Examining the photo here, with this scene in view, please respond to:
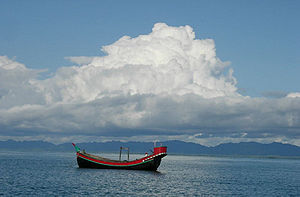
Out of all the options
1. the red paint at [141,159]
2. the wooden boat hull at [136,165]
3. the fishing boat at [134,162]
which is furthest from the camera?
the wooden boat hull at [136,165]

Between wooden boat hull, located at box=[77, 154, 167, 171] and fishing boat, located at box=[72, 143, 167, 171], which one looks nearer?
fishing boat, located at box=[72, 143, 167, 171]

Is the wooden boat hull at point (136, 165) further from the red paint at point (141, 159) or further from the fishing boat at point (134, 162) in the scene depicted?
the red paint at point (141, 159)

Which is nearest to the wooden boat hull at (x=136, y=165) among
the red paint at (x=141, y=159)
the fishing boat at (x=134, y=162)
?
the fishing boat at (x=134, y=162)

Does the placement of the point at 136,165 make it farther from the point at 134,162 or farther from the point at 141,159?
Answer: the point at 141,159

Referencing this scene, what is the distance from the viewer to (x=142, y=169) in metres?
114

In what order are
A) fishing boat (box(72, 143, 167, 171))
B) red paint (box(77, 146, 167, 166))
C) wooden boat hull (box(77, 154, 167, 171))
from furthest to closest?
wooden boat hull (box(77, 154, 167, 171)), fishing boat (box(72, 143, 167, 171)), red paint (box(77, 146, 167, 166))

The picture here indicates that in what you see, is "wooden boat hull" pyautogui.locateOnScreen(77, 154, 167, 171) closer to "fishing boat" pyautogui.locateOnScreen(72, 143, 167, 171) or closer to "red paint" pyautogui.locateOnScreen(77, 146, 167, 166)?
"fishing boat" pyautogui.locateOnScreen(72, 143, 167, 171)

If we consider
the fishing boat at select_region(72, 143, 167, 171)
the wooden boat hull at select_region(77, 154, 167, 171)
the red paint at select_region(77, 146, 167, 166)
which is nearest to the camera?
the red paint at select_region(77, 146, 167, 166)

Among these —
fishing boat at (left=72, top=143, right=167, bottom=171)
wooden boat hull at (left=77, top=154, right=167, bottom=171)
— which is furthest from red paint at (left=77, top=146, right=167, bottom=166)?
wooden boat hull at (left=77, top=154, right=167, bottom=171)

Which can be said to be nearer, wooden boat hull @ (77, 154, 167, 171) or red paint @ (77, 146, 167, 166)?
red paint @ (77, 146, 167, 166)

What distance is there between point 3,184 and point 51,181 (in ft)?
36.1

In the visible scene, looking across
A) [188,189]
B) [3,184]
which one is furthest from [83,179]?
[188,189]

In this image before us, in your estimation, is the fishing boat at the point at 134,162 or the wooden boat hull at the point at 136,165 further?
the wooden boat hull at the point at 136,165

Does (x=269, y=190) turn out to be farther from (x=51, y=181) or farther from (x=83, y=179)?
(x=51, y=181)
